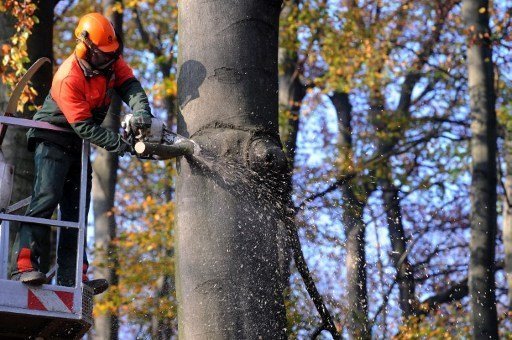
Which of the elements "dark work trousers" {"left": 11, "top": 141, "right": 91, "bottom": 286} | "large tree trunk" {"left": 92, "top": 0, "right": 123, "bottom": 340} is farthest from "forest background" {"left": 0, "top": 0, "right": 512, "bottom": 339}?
"dark work trousers" {"left": 11, "top": 141, "right": 91, "bottom": 286}

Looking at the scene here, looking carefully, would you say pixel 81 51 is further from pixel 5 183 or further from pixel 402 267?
pixel 402 267

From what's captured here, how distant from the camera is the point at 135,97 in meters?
6.25

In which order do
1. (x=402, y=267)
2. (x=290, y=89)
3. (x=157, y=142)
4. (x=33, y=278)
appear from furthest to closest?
(x=290, y=89), (x=402, y=267), (x=33, y=278), (x=157, y=142)

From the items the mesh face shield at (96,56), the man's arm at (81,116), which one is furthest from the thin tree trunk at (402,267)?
the man's arm at (81,116)

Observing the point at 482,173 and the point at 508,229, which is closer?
the point at 482,173

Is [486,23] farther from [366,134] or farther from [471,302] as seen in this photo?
[366,134]

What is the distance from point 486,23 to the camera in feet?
49.0

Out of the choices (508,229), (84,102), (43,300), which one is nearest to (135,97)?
(84,102)

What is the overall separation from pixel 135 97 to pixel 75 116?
37cm

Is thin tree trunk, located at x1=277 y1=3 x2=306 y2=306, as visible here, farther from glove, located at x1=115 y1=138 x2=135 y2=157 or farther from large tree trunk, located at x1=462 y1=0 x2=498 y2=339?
glove, located at x1=115 y1=138 x2=135 y2=157

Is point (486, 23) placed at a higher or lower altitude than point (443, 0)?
lower

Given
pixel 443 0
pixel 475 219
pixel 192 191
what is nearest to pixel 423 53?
pixel 443 0

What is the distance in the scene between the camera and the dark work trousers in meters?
6.14

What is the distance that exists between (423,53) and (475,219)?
8530mm
